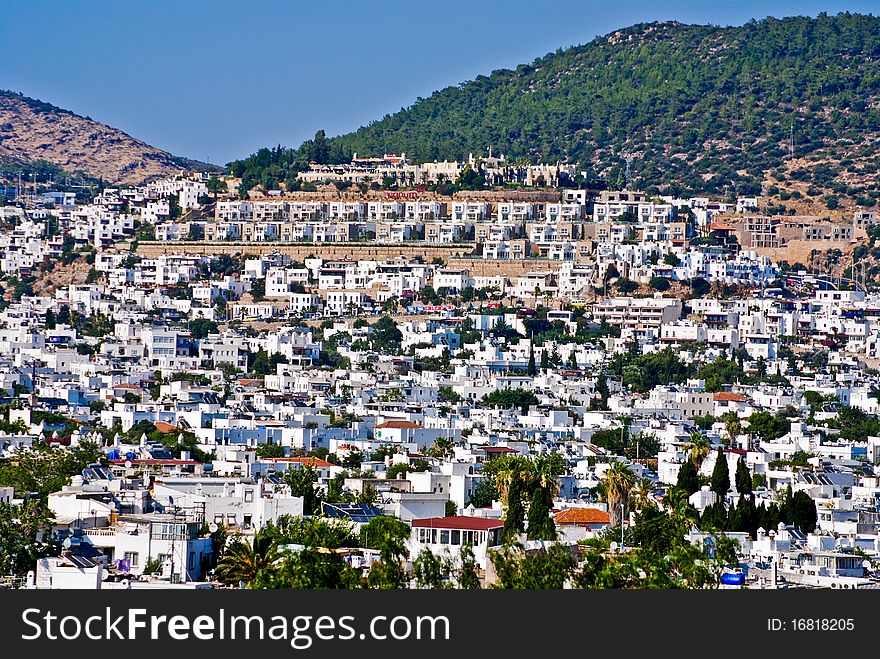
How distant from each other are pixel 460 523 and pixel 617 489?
31.4 ft

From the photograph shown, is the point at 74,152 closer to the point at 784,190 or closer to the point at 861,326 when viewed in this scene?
the point at 784,190

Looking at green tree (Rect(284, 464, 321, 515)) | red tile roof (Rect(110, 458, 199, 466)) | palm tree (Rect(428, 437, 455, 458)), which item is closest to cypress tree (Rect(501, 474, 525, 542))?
green tree (Rect(284, 464, 321, 515))

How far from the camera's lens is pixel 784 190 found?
12481cm

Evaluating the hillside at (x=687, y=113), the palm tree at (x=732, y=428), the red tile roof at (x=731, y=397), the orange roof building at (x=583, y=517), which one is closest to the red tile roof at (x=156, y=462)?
the orange roof building at (x=583, y=517)

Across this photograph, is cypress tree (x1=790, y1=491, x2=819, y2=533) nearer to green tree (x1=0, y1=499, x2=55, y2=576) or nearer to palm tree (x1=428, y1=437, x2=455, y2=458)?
green tree (x1=0, y1=499, x2=55, y2=576)

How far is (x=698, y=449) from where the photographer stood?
2184 inches

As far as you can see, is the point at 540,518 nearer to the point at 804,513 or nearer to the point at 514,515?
the point at 514,515

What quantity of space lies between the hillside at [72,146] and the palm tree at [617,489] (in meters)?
117

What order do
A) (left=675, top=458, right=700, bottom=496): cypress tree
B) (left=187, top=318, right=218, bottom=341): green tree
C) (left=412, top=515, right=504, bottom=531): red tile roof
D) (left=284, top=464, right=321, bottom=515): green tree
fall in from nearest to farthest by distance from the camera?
(left=412, top=515, right=504, bottom=531): red tile roof < (left=284, top=464, right=321, bottom=515): green tree < (left=675, top=458, right=700, bottom=496): cypress tree < (left=187, top=318, right=218, bottom=341): green tree

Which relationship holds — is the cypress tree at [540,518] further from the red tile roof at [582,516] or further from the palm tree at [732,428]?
the palm tree at [732,428]

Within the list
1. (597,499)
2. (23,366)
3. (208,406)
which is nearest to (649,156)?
(23,366)

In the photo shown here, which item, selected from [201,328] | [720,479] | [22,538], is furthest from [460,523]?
[201,328]

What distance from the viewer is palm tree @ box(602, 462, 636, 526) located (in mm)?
46000

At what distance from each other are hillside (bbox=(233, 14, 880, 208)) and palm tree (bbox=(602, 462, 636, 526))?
7061 centimetres
